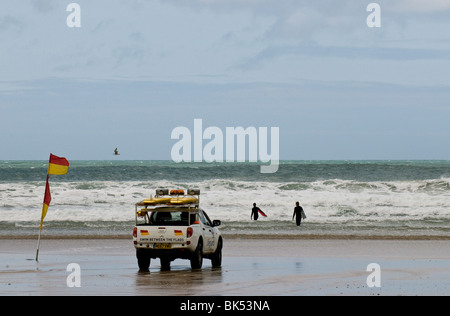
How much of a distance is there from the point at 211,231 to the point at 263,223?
19.5 m

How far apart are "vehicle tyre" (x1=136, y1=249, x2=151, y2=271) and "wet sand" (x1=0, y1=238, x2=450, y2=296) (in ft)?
0.80

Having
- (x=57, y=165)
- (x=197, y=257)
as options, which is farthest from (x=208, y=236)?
(x=57, y=165)

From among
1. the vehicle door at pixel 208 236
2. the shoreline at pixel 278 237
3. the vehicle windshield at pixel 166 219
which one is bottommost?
the shoreline at pixel 278 237

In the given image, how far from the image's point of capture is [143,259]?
1988 cm

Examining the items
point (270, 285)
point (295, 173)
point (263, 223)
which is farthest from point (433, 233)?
point (295, 173)

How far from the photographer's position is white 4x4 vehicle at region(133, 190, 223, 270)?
64.6ft

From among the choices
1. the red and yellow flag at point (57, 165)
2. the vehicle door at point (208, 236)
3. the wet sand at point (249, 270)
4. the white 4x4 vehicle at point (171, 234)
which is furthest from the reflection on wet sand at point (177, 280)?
the red and yellow flag at point (57, 165)

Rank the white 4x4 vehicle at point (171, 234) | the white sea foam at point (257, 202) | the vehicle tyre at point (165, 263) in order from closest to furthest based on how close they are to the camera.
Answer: the white 4x4 vehicle at point (171, 234) < the vehicle tyre at point (165, 263) < the white sea foam at point (257, 202)

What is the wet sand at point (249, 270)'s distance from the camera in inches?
600

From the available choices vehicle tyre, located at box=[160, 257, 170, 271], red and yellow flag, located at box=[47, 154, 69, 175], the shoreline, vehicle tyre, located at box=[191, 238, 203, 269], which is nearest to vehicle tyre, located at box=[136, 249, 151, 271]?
vehicle tyre, located at box=[160, 257, 170, 271]

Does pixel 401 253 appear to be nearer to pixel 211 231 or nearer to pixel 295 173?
pixel 211 231

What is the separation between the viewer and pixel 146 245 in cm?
1977

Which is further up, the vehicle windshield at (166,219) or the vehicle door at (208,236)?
the vehicle windshield at (166,219)

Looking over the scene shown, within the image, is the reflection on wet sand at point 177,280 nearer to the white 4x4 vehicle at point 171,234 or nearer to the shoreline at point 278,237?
the white 4x4 vehicle at point 171,234
